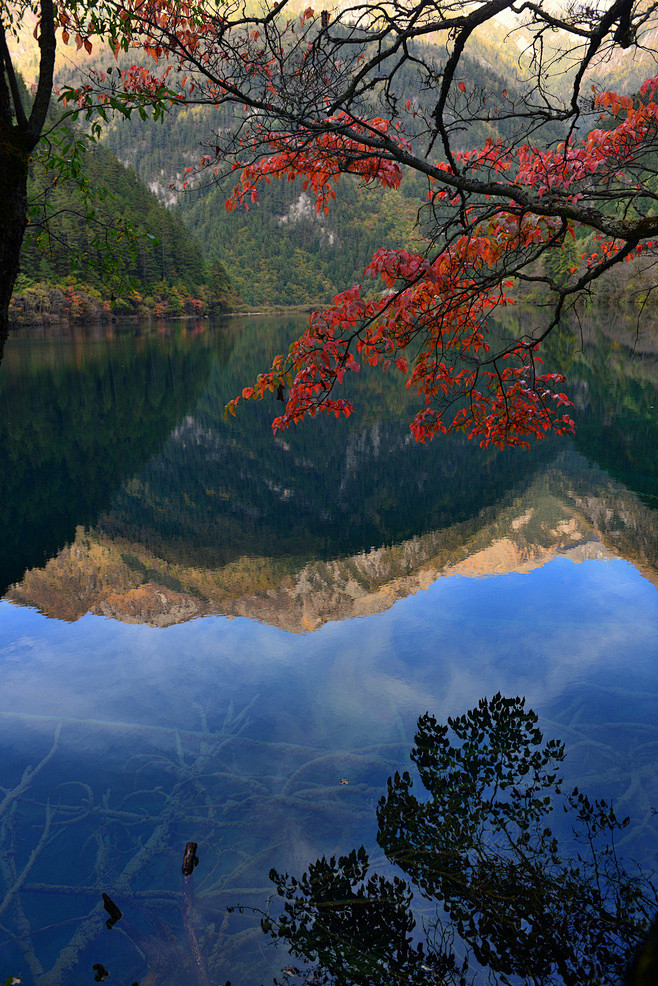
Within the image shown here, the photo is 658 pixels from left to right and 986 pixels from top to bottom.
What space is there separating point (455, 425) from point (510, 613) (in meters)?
3.89

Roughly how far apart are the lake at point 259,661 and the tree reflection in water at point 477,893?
22cm

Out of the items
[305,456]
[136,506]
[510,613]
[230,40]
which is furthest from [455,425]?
[305,456]

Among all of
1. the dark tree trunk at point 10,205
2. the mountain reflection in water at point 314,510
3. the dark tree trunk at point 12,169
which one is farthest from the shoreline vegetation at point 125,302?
the dark tree trunk at point 10,205

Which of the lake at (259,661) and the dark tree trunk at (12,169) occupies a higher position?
the dark tree trunk at (12,169)

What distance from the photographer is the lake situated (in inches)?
196

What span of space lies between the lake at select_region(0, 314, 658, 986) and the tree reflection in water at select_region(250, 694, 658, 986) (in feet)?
0.73

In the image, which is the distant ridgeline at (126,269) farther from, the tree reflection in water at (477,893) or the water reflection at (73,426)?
the tree reflection in water at (477,893)

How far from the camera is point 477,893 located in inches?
180

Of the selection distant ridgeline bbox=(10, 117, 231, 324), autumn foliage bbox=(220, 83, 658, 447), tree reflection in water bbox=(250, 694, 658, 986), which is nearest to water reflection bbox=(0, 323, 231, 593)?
distant ridgeline bbox=(10, 117, 231, 324)

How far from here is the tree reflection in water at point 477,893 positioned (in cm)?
410

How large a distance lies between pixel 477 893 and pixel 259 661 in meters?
4.54

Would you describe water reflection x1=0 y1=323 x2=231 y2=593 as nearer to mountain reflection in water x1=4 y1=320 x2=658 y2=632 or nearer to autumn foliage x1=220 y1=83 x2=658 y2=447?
mountain reflection in water x1=4 y1=320 x2=658 y2=632

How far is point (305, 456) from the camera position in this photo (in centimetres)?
2380

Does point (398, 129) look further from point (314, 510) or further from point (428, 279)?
point (314, 510)
